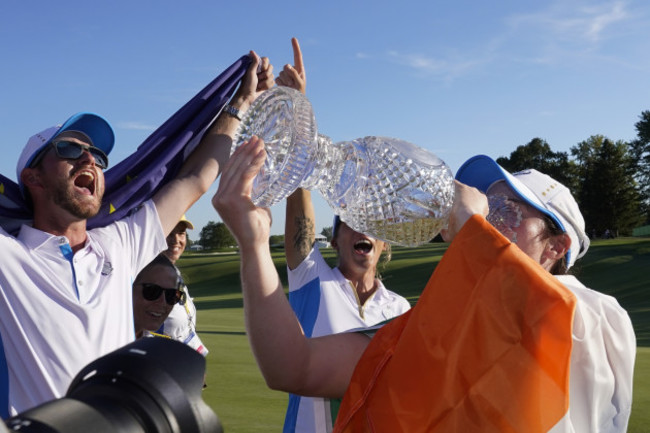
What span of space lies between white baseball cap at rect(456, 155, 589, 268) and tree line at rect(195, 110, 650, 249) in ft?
218

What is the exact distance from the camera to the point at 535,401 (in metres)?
1.68

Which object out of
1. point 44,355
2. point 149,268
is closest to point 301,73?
point 44,355

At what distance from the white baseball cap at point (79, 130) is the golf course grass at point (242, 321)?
2.36 meters

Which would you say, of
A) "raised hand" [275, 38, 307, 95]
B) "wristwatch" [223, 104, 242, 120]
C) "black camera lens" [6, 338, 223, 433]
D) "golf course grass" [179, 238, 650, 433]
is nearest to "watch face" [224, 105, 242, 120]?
"wristwatch" [223, 104, 242, 120]

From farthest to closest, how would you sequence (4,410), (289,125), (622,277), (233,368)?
1. (622,277)
2. (233,368)
3. (4,410)
4. (289,125)

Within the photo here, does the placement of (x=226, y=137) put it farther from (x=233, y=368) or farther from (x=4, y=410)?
(x=233, y=368)

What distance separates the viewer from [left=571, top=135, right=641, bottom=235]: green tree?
66.2 meters

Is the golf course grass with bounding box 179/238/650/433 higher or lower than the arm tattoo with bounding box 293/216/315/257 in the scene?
lower

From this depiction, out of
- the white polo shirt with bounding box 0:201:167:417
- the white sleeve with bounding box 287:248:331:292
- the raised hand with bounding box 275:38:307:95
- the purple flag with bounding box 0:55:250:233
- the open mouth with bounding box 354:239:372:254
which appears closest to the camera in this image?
the white polo shirt with bounding box 0:201:167:417

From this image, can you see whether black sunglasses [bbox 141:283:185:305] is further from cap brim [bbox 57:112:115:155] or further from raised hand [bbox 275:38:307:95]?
raised hand [bbox 275:38:307:95]

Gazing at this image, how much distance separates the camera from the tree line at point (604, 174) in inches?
2618

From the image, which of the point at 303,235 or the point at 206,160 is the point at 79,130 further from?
the point at 303,235

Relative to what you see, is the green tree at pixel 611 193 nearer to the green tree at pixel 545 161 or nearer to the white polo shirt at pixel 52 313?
the green tree at pixel 545 161

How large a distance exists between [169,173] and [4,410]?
1.47 m
